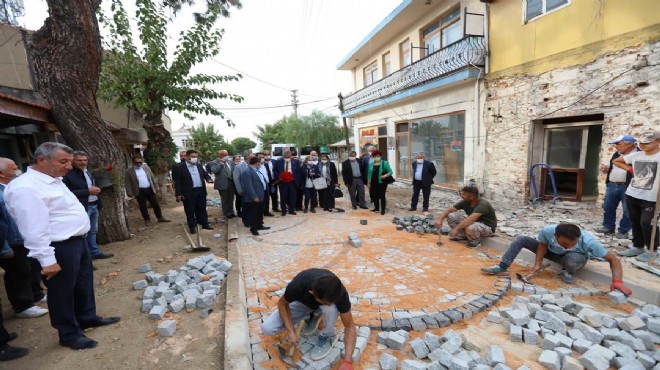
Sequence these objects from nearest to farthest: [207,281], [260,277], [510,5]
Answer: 1. [207,281]
2. [260,277]
3. [510,5]

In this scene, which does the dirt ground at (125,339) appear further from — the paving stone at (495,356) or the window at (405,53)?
the window at (405,53)

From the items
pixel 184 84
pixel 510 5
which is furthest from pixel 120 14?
pixel 510 5

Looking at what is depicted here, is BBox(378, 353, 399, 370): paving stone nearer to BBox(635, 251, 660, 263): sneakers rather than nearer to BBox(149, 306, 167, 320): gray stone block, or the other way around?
BBox(149, 306, 167, 320): gray stone block

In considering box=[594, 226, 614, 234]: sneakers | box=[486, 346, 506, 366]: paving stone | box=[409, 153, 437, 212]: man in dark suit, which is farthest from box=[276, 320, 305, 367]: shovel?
box=[409, 153, 437, 212]: man in dark suit

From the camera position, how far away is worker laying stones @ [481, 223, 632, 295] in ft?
11.3

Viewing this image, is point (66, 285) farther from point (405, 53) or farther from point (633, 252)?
point (405, 53)

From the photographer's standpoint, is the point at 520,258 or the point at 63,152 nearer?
the point at 63,152

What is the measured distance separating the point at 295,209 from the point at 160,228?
3.48 m

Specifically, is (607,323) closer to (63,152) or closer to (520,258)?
(520,258)

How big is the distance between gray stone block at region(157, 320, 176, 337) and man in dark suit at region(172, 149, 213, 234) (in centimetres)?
387

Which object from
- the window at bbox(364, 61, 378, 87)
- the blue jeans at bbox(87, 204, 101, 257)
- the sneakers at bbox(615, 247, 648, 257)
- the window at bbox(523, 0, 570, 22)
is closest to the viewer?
the sneakers at bbox(615, 247, 648, 257)

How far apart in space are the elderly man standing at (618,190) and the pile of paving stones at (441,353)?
4242 mm

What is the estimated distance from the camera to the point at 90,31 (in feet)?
17.4

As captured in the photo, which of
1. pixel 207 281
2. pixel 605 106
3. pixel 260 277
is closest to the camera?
pixel 207 281
